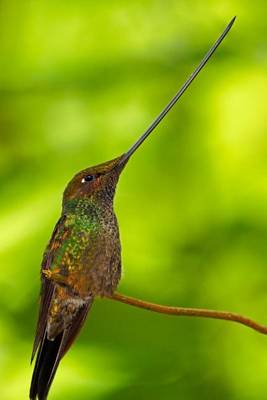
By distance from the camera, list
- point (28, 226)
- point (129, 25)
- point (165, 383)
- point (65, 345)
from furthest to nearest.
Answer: point (129, 25), point (165, 383), point (28, 226), point (65, 345)

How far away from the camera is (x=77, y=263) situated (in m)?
0.58

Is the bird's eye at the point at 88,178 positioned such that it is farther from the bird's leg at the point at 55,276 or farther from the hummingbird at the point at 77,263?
the bird's leg at the point at 55,276

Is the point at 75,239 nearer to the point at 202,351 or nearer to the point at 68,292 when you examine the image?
the point at 68,292

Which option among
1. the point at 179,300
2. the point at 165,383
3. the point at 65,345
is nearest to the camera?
the point at 65,345

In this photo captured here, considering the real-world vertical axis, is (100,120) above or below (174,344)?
above

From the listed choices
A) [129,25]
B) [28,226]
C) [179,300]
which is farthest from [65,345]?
[129,25]

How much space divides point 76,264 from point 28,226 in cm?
111

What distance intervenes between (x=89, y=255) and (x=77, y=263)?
0.05 ft

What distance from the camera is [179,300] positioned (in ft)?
5.91

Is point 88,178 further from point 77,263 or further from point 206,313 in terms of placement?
point 206,313

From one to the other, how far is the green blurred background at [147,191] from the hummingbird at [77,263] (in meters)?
1.01

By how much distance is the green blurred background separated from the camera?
173 cm

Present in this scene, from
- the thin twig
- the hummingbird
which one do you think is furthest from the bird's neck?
the thin twig

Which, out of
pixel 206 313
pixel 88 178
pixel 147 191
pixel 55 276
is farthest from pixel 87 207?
pixel 147 191
